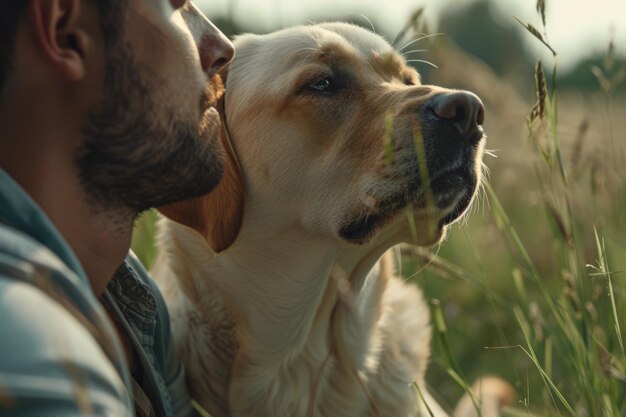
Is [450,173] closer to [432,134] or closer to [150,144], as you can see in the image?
[432,134]

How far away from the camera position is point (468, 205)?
2.57m

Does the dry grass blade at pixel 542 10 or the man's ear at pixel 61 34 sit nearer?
the man's ear at pixel 61 34

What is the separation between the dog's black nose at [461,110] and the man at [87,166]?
2.17 feet

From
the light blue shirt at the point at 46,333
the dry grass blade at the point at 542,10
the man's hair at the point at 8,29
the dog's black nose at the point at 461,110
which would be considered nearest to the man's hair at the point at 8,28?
the man's hair at the point at 8,29

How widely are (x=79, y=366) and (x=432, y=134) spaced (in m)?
1.70

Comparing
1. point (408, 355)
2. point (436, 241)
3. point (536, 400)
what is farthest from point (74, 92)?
point (536, 400)

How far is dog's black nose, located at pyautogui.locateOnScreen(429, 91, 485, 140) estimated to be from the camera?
248 cm

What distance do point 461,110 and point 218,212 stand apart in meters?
0.85

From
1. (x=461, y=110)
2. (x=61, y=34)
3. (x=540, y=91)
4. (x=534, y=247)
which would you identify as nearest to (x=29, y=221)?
(x=61, y=34)

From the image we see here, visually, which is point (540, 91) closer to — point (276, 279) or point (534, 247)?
point (276, 279)

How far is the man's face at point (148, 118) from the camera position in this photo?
1727 millimetres

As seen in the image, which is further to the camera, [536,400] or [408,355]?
[536,400]

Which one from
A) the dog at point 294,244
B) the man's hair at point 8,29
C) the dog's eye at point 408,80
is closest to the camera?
the man's hair at point 8,29

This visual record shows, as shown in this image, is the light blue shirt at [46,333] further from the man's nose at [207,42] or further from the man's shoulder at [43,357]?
the man's nose at [207,42]
